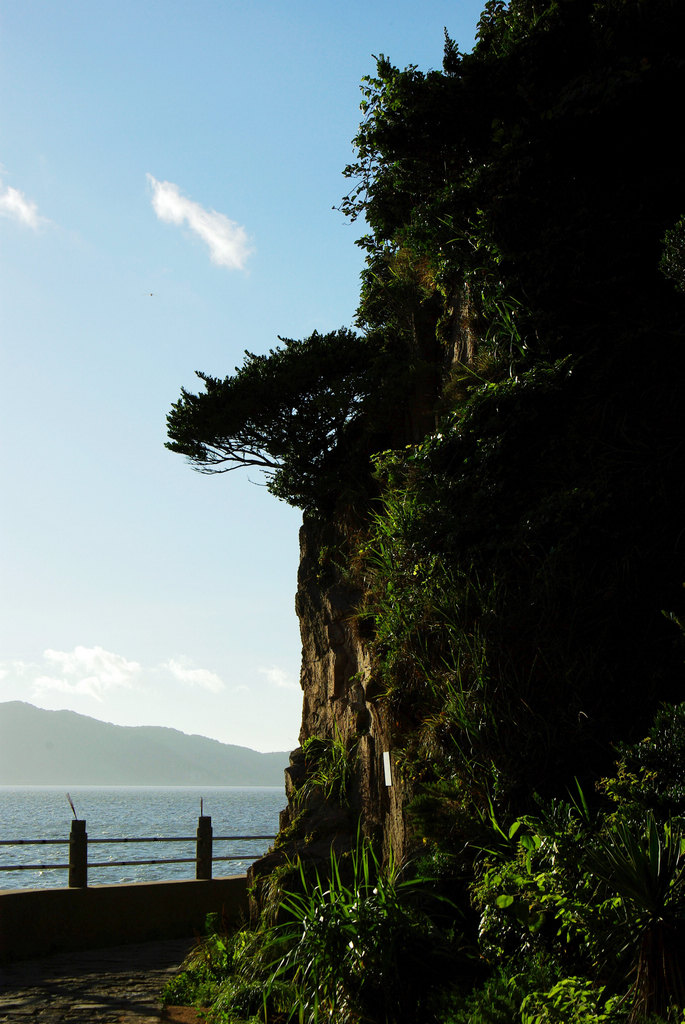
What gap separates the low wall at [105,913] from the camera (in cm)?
923

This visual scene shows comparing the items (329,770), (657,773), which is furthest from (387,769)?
(657,773)

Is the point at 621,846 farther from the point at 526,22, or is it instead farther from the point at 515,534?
the point at 526,22

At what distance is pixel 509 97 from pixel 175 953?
10.5 meters

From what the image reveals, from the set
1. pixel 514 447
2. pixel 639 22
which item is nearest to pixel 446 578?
pixel 514 447

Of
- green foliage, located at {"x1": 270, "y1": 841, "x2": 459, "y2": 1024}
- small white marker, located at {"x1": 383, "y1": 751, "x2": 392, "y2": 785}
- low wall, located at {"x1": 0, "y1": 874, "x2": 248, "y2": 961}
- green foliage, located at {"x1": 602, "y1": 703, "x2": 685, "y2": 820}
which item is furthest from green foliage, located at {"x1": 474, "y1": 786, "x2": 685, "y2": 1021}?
low wall, located at {"x1": 0, "y1": 874, "x2": 248, "y2": 961}

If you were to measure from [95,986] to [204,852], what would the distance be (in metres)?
4.06

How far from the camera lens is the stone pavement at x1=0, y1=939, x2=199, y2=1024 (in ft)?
19.7

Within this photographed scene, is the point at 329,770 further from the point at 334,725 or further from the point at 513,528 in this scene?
the point at 513,528

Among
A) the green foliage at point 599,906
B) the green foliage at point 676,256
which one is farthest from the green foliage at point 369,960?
the green foliage at point 676,256

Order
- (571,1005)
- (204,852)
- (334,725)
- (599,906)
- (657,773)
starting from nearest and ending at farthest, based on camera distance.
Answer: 1. (571,1005)
2. (599,906)
3. (657,773)
4. (334,725)
5. (204,852)

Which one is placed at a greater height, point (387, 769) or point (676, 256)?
point (676, 256)

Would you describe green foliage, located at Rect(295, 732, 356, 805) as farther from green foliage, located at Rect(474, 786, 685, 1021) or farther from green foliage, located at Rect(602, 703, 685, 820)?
green foliage, located at Rect(602, 703, 685, 820)

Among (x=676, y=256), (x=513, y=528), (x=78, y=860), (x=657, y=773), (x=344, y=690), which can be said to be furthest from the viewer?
(x=78, y=860)

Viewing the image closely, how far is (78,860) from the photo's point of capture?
10023 mm
